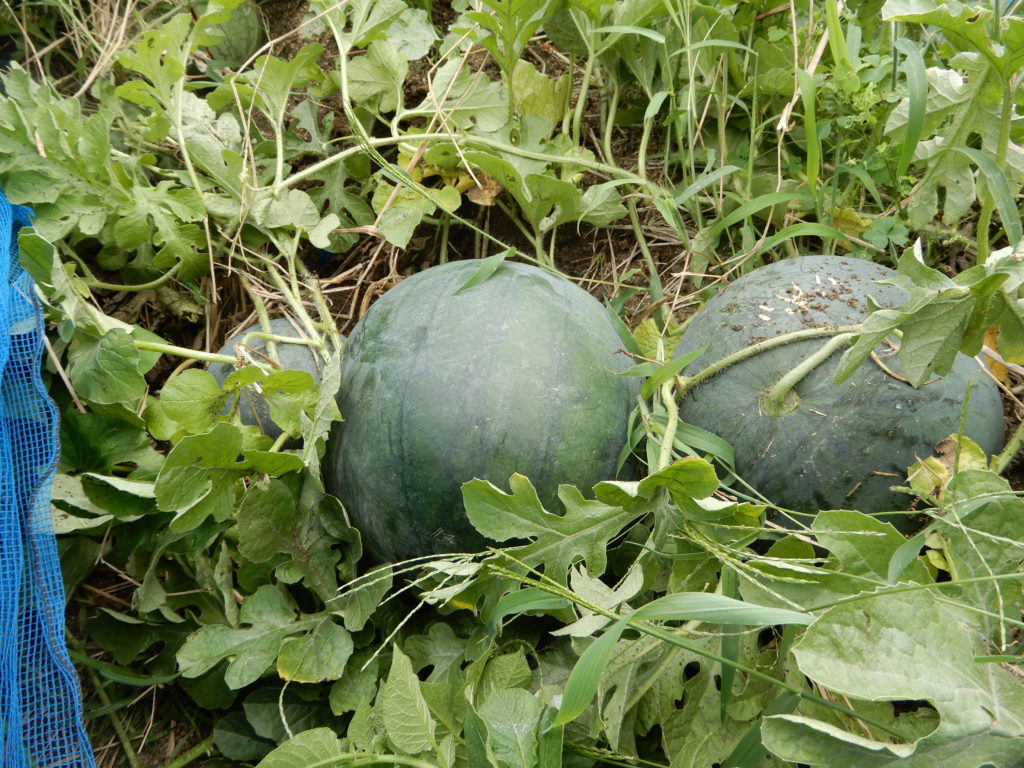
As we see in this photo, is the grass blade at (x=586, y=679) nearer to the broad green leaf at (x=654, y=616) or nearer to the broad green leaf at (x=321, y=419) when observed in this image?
the broad green leaf at (x=654, y=616)

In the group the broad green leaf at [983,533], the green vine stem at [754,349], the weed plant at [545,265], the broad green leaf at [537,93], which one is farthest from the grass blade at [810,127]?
the broad green leaf at [983,533]

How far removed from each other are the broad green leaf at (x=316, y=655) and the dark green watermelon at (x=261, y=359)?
43cm

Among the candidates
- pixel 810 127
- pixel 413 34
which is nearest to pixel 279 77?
pixel 413 34

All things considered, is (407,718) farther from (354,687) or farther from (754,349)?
(754,349)

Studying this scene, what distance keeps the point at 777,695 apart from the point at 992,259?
789 millimetres

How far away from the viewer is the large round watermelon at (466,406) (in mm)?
1574

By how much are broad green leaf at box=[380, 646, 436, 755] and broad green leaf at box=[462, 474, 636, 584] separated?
27 cm

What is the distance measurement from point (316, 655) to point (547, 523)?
1.89 feet

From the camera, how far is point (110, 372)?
1646mm

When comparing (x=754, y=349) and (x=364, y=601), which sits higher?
(x=754, y=349)

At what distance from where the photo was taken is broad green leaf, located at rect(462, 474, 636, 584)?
4.55 ft

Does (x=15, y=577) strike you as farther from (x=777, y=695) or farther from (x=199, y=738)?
(x=777, y=695)

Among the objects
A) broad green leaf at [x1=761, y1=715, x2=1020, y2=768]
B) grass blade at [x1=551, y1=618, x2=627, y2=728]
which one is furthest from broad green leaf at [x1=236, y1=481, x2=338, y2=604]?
broad green leaf at [x1=761, y1=715, x2=1020, y2=768]

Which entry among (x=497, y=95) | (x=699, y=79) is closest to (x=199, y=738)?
(x=497, y=95)
